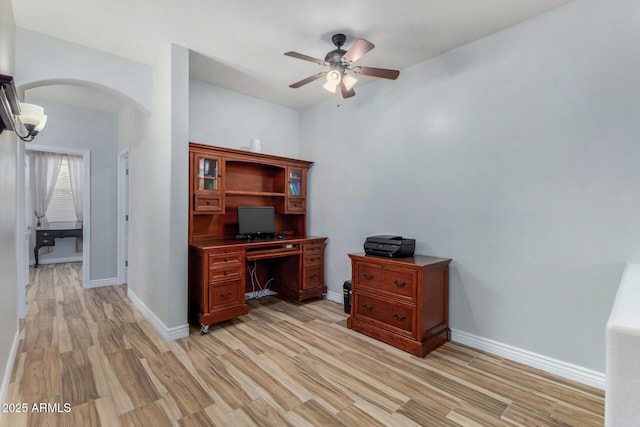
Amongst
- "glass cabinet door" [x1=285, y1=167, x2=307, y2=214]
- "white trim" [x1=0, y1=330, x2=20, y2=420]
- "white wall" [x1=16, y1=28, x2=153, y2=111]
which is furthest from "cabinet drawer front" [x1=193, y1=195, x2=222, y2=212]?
"white trim" [x1=0, y1=330, x2=20, y2=420]

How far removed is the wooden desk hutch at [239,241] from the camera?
3037 mm

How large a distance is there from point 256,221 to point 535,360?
309 centimetres

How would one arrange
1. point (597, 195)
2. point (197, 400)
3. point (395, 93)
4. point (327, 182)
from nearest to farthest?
point (197, 400) → point (597, 195) → point (395, 93) → point (327, 182)

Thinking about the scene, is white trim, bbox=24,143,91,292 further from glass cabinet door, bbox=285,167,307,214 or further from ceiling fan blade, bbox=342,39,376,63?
ceiling fan blade, bbox=342,39,376,63

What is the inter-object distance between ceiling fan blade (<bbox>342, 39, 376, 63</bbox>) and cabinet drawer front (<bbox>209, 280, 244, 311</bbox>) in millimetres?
2370

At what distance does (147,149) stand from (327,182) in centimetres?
222

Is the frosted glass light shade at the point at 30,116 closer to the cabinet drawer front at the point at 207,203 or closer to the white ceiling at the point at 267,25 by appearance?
the white ceiling at the point at 267,25

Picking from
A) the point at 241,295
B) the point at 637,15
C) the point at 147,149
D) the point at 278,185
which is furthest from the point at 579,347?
the point at 147,149

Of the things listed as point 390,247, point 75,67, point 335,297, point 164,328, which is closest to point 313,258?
point 335,297

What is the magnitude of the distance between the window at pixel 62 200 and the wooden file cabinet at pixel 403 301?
23.8 feet

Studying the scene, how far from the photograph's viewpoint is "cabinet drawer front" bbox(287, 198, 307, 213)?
417 cm

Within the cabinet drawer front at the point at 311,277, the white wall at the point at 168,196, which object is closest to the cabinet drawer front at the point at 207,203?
the white wall at the point at 168,196

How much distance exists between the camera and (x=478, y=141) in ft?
8.82

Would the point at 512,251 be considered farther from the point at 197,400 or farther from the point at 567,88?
the point at 197,400
